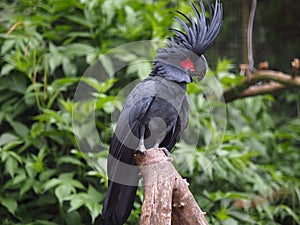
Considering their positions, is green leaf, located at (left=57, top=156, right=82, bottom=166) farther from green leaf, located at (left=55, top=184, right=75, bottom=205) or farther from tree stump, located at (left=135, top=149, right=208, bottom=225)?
tree stump, located at (left=135, top=149, right=208, bottom=225)

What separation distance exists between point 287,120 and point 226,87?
719mm

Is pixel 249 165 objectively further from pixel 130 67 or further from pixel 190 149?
pixel 130 67

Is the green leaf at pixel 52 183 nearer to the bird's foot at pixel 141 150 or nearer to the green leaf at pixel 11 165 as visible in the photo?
the green leaf at pixel 11 165

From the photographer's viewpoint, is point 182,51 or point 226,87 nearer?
point 182,51

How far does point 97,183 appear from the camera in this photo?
2.36 meters

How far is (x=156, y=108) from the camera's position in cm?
163

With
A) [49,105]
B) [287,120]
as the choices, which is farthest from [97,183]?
[287,120]

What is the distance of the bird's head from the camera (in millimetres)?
1538

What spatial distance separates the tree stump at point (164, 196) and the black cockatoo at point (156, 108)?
2.8 inches

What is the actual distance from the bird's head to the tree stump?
10.9 inches

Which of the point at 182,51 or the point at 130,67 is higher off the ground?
the point at 182,51

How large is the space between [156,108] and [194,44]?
0.24m

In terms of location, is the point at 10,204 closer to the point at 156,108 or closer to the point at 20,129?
the point at 20,129

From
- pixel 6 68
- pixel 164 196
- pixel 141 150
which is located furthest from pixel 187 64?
pixel 6 68
